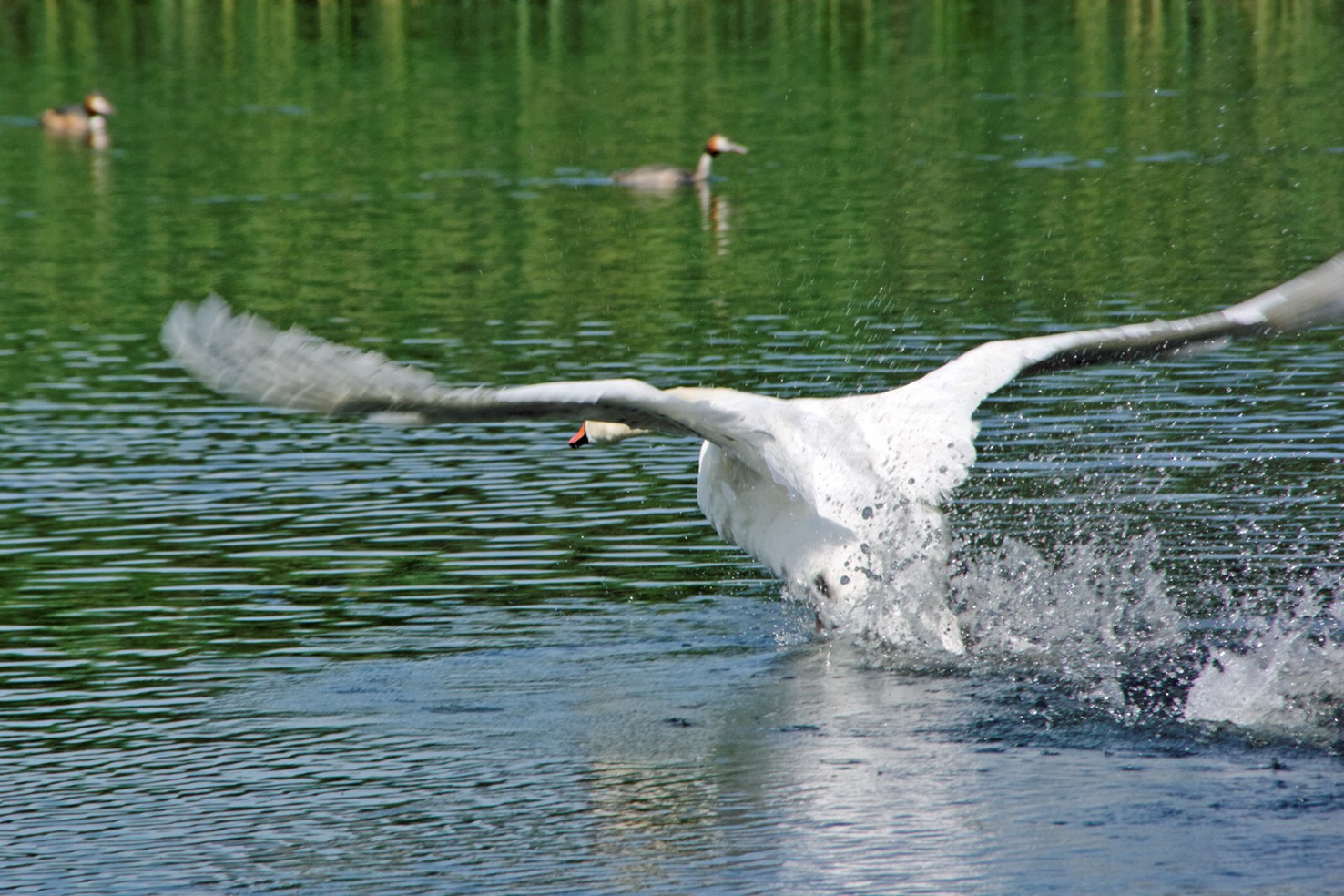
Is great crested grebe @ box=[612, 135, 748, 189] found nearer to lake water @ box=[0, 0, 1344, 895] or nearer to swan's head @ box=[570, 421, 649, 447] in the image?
lake water @ box=[0, 0, 1344, 895]

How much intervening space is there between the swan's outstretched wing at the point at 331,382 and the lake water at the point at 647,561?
4.36 feet

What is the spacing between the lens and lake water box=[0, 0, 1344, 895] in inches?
304

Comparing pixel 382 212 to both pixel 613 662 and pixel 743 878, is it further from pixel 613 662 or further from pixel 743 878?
pixel 743 878

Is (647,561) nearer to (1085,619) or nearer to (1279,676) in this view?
(1085,619)

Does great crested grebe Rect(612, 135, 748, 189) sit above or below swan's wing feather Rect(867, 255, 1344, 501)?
above

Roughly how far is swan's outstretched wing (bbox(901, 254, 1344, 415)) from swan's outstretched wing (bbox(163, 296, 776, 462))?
165 cm

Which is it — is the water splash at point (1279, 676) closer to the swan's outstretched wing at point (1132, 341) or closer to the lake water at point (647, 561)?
the lake water at point (647, 561)

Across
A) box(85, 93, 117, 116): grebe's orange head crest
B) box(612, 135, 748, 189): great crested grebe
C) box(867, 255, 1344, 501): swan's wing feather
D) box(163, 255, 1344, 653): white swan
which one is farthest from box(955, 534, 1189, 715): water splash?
box(85, 93, 117, 116): grebe's orange head crest

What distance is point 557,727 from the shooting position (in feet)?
29.7

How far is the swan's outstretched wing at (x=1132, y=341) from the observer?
9.90 metres

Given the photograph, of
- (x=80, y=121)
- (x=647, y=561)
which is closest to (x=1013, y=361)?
(x=647, y=561)

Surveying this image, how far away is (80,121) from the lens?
118ft

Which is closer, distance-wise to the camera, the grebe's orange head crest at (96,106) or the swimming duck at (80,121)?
the swimming duck at (80,121)

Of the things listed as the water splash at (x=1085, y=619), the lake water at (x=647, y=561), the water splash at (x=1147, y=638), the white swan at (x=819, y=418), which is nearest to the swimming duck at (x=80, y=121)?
the lake water at (x=647, y=561)
